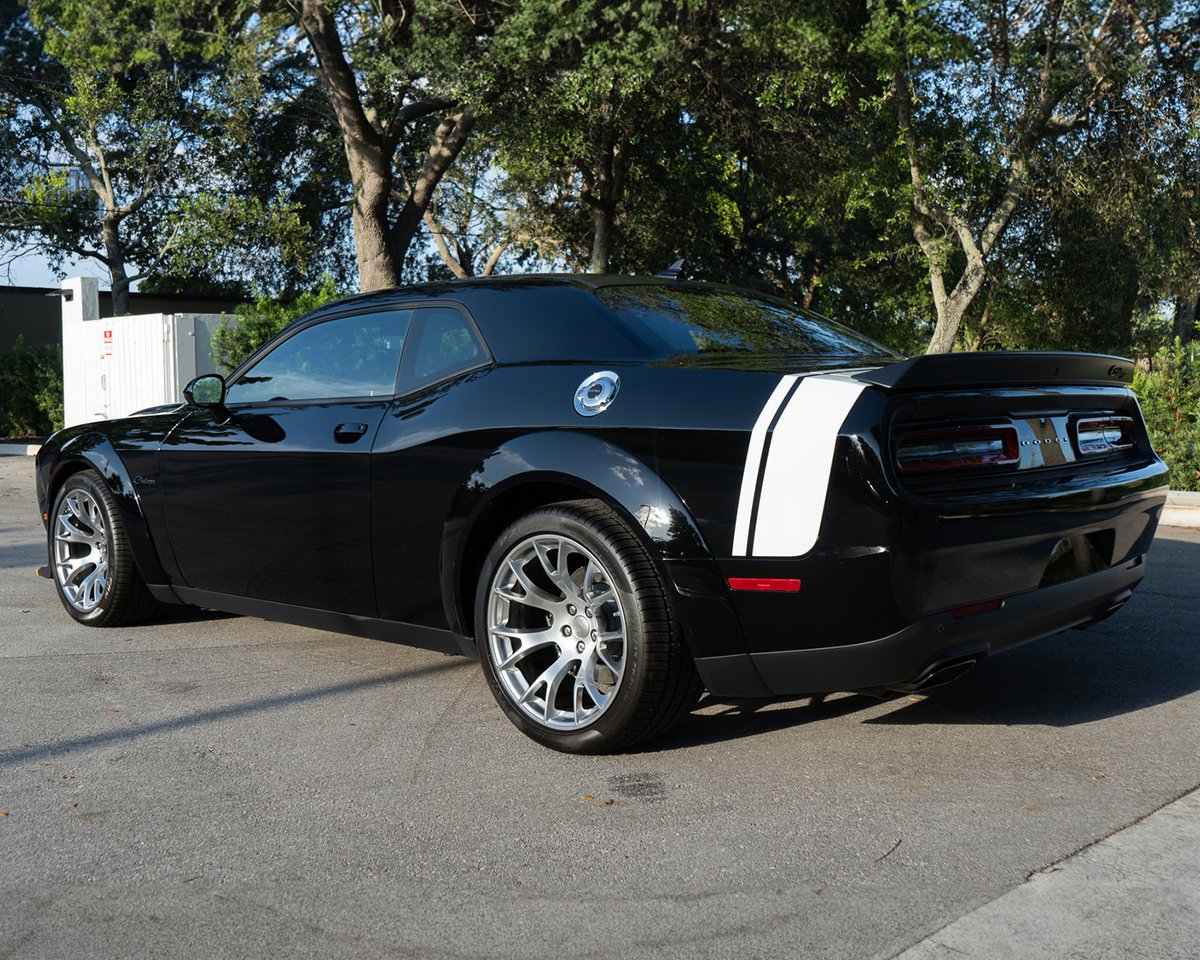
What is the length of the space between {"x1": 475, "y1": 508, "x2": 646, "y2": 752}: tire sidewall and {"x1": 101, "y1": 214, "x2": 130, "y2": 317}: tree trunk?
33493 mm

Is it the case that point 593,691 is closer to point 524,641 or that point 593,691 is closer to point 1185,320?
point 524,641

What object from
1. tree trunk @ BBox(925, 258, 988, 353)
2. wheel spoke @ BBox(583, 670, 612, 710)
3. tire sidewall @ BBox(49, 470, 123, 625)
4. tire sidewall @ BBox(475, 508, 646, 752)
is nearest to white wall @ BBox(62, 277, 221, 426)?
tire sidewall @ BBox(49, 470, 123, 625)

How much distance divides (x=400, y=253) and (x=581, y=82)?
5.19 metres

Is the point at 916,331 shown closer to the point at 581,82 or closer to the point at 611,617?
the point at 581,82

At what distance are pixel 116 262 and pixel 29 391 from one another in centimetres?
1298

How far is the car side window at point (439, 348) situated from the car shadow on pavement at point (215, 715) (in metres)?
1.20

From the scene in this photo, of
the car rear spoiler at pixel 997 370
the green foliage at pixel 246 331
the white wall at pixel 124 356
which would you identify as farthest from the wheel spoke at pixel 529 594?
the green foliage at pixel 246 331

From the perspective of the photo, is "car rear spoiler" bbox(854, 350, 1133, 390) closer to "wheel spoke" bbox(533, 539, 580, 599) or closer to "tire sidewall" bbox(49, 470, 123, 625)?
"wheel spoke" bbox(533, 539, 580, 599)

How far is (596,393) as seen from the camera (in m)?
4.05

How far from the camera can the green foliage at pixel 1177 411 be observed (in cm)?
1137

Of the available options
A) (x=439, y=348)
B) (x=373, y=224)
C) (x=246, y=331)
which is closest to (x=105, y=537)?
(x=439, y=348)

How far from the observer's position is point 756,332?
464 centimetres

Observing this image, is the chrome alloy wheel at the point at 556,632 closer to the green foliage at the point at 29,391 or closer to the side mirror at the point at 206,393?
the side mirror at the point at 206,393

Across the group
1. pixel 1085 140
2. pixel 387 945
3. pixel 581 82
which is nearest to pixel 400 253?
pixel 581 82
